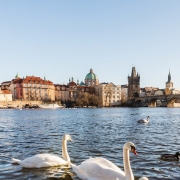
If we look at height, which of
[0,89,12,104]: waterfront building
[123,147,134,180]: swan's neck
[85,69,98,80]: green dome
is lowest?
[123,147,134,180]: swan's neck

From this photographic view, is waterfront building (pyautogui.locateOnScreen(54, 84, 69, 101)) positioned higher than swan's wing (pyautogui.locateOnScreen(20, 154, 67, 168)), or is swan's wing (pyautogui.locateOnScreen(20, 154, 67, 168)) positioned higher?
waterfront building (pyautogui.locateOnScreen(54, 84, 69, 101))

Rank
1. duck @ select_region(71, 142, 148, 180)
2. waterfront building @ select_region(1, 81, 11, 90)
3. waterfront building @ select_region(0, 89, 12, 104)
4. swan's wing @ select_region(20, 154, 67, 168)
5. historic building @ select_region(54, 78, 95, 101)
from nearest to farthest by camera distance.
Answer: duck @ select_region(71, 142, 148, 180), swan's wing @ select_region(20, 154, 67, 168), waterfront building @ select_region(0, 89, 12, 104), waterfront building @ select_region(1, 81, 11, 90), historic building @ select_region(54, 78, 95, 101)

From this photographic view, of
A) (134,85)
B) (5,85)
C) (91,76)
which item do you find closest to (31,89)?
(5,85)

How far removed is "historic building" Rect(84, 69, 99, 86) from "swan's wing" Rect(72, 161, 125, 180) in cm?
17811

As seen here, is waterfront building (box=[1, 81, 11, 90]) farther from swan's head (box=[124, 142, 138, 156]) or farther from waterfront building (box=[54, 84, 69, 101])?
swan's head (box=[124, 142, 138, 156])

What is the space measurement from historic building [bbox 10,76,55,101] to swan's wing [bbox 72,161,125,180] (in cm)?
13066

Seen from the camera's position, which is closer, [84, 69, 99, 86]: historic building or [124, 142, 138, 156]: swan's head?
[124, 142, 138, 156]: swan's head

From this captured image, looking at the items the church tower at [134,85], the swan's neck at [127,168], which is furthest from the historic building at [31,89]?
the swan's neck at [127,168]

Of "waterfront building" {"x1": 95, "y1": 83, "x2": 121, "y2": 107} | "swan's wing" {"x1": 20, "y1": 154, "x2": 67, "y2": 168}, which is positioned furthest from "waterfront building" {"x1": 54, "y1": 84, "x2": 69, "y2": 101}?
"swan's wing" {"x1": 20, "y1": 154, "x2": 67, "y2": 168}

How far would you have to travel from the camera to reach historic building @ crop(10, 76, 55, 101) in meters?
138

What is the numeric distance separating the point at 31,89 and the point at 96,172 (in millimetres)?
135349

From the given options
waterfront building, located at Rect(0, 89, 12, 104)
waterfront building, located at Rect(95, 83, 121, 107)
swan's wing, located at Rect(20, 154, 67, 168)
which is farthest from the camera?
waterfront building, located at Rect(95, 83, 121, 107)

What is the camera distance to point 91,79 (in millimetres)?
188375

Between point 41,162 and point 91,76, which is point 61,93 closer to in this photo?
point 91,76
